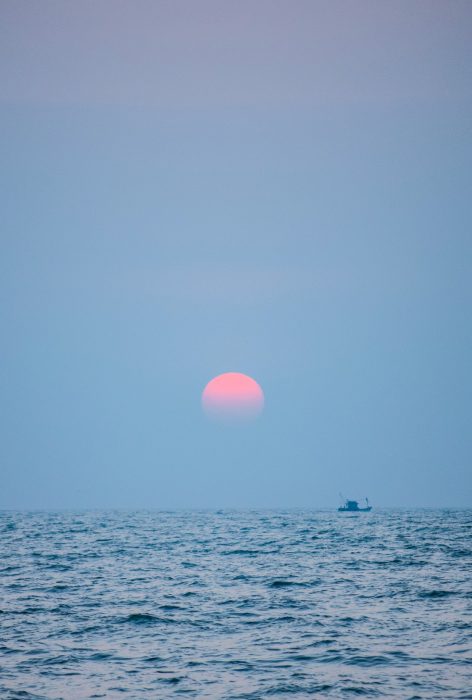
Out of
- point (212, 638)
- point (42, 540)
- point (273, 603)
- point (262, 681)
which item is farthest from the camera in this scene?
point (42, 540)

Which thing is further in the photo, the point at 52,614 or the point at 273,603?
the point at 273,603

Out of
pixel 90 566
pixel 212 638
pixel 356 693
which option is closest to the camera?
pixel 356 693

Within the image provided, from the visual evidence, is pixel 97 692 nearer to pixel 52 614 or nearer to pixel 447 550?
pixel 52 614

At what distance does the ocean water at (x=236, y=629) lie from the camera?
16.5 metres

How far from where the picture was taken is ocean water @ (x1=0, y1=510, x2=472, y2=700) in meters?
16.5

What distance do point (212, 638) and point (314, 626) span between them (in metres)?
3.60

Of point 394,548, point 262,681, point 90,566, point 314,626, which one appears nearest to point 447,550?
point 394,548

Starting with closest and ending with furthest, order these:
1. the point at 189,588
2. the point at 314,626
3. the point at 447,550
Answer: the point at 314,626 → the point at 189,588 → the point at 447,550

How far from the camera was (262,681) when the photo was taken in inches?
662

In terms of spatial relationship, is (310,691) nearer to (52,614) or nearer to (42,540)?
(52,614)

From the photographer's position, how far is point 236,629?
2223 centimetres

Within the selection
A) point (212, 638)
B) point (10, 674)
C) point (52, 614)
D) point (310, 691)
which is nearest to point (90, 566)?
point (52, 614)

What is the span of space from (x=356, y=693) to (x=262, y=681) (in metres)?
2.32

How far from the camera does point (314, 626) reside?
22.7 m
